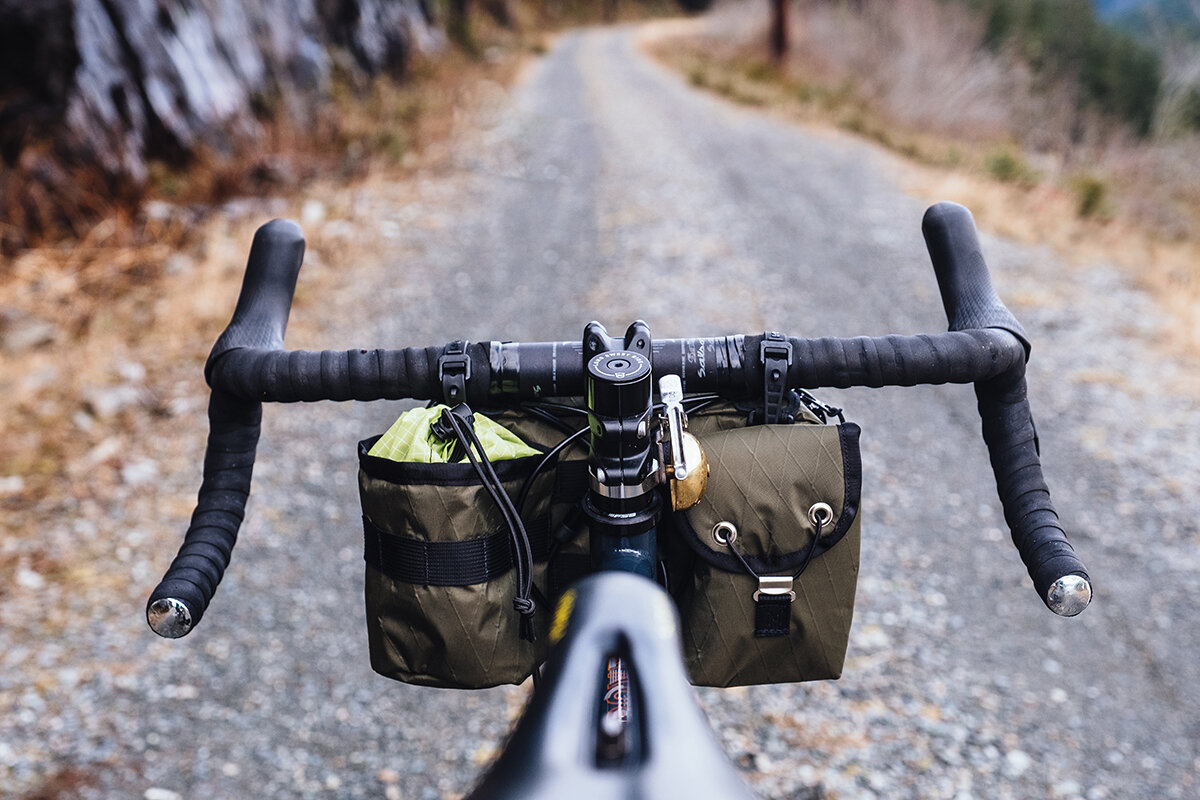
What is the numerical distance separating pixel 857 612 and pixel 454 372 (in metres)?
2.77

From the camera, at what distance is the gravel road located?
2654 millimetres

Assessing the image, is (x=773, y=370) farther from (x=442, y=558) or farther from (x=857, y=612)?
(x=857, y=612)

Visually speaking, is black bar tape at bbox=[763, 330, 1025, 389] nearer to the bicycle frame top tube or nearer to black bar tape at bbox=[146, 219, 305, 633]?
the bicycle frame top tube

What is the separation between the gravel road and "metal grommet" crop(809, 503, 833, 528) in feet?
6.28

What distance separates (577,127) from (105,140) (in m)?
6.62

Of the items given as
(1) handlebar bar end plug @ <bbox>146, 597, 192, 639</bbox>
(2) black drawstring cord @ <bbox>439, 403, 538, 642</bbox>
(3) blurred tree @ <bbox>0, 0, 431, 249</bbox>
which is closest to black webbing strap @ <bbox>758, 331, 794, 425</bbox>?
(2) black drawstring cord @ <bbox>439, 403, 538, 642</bbox>

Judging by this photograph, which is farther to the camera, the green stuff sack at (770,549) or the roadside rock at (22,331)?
A: the roadside rock at (22,331)

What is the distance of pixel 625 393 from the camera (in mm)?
844

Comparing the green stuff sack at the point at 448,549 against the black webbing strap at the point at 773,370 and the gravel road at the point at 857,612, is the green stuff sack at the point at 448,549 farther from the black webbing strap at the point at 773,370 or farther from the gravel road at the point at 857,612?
the gravel road at the point at 857,612

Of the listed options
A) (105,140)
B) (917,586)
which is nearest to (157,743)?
(917,586)

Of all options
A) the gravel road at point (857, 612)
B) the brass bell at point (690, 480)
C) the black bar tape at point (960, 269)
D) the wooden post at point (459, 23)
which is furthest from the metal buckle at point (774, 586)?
the wooden post at point (459, 23)

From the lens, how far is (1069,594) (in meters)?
0.95

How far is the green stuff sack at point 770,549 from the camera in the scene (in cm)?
103

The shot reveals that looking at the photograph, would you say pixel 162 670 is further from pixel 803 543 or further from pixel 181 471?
pixel 803 543
